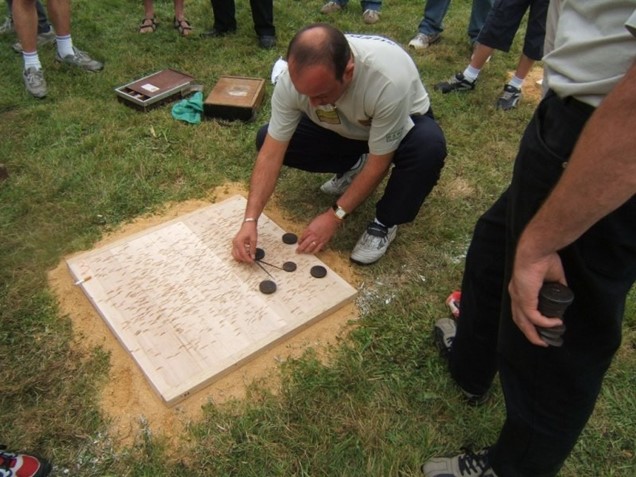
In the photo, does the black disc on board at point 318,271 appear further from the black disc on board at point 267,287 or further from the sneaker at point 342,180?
the sneaker at point 342,180

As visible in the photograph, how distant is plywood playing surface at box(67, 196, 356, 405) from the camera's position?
213cm

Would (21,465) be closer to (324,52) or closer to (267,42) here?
(324,52)

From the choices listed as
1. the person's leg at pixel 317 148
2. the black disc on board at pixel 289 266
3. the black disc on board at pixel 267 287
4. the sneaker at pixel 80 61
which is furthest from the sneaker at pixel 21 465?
the sneaker at pixel 80 61

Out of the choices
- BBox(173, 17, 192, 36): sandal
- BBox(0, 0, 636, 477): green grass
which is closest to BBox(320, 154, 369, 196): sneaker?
BBox(0, 0, 636, 477): green grass

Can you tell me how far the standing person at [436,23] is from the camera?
17.1 feet

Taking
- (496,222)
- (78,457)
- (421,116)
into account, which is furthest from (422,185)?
(78,457)

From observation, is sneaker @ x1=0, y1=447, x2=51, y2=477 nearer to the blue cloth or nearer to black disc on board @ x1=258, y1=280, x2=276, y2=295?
black disc on board @ x1=258, y1=280, x2=276, y2=295

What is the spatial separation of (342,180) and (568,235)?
217cm

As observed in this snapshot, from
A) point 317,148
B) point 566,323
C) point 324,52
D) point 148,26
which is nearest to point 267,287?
point 317,148

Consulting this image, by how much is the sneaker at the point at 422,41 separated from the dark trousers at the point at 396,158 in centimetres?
289

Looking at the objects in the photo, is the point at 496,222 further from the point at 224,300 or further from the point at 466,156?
the point at 466,156

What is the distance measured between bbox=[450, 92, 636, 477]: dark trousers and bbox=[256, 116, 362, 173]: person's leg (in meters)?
1.25

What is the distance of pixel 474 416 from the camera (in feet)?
6.73

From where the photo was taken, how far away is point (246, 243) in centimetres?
251
